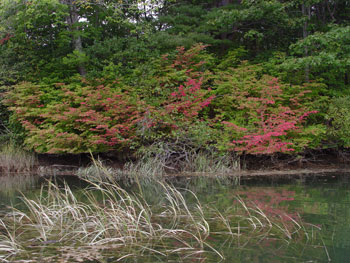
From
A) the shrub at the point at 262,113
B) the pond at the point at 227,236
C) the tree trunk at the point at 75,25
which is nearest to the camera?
the pond at the point at 227,236

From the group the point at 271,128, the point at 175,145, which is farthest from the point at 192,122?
the point at 271,128

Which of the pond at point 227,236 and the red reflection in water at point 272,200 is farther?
the red reflection in water at point 272,200

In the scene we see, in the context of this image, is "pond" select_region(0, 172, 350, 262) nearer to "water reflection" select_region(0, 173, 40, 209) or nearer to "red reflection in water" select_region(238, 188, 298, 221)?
"red reflection in water" select_region(238, 188, 298, 221)

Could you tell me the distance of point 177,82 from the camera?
13102 mm

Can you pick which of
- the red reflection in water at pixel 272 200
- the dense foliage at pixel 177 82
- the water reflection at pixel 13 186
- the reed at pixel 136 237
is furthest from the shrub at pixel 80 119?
the reed at pixel 136 237

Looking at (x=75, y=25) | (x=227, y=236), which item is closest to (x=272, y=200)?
(x=227, y=236)

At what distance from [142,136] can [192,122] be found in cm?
177

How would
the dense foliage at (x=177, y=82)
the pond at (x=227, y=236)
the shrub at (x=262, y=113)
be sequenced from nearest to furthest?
the pond at (x=227, y=236), the shrub at (x=262, y=113), the dense foliage at (x=177, y=82)

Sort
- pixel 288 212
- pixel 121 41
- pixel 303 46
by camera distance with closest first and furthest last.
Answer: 1. pixel 288 212
2. pixel 303 46
3. pixel 121 41

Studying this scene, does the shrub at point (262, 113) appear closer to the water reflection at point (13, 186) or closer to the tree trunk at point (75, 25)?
the water reflection at point (13, 186)

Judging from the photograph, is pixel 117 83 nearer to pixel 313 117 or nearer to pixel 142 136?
pixel 142 136

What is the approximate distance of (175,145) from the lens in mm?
11406

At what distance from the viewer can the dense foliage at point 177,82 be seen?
11180mm

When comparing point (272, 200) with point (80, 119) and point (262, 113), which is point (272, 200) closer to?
point (262, 113)
